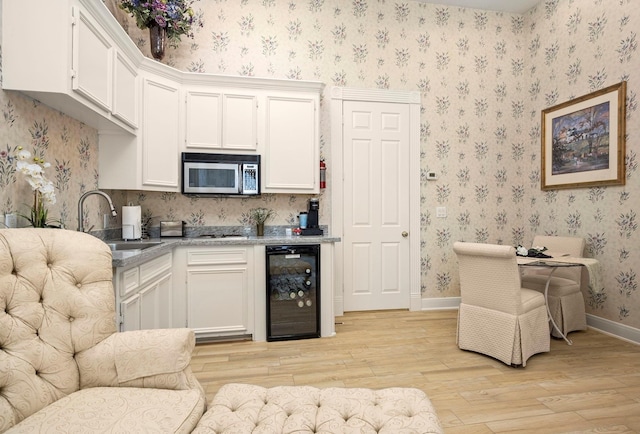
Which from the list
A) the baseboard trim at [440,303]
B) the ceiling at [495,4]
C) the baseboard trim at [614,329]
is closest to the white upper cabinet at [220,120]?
the ceiling at [495,4]

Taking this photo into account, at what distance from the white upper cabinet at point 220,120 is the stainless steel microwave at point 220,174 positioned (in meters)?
0.09

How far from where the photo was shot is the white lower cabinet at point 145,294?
194 centimetres

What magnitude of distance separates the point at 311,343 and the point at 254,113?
7.44ft

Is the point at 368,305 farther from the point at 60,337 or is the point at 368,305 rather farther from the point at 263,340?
the point at 60,337

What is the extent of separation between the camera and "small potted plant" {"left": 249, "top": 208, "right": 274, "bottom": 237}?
137 inches

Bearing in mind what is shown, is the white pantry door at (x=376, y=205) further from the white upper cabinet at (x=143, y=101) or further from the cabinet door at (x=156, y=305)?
the cabinet door at (x=156, y=305)

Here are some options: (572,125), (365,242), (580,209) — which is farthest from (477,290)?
(572,125)

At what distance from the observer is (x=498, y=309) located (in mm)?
2520

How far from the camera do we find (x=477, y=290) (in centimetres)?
264

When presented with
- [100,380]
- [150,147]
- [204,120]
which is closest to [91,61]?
[150,147]

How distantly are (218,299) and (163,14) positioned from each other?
2.61 metres

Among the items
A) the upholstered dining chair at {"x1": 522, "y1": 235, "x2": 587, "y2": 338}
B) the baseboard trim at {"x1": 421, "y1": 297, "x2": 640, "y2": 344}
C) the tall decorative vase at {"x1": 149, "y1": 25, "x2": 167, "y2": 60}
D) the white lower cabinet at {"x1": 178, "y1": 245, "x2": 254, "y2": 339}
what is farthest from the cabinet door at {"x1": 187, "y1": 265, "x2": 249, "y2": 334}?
the baseboard trim at {"x1": 421, "y1": 297, "x2": 640, "y2": 344}

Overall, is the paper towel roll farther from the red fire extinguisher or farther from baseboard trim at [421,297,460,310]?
baseboard trim at [421,297,460,310]

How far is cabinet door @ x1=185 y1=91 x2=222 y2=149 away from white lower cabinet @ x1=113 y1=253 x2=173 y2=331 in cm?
114
